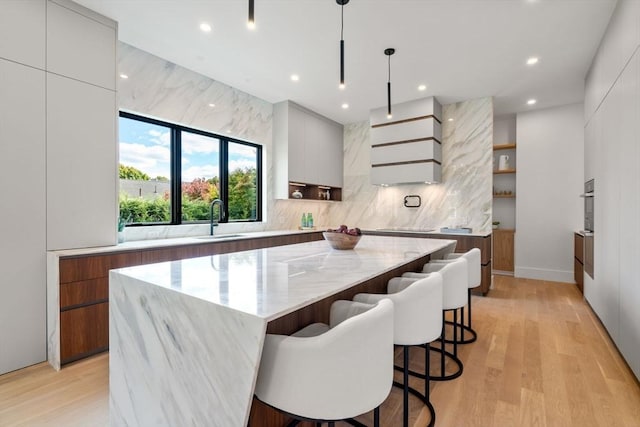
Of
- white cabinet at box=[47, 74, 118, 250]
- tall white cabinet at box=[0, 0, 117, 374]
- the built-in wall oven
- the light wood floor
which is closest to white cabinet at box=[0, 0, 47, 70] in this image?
tall white cabinet at box=[0, 0, 117, 374]

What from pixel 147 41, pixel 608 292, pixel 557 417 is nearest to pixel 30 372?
pixel 147 41

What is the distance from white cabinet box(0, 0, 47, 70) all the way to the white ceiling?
382mm

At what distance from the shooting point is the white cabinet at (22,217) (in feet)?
7.16

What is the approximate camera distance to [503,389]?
2.01m

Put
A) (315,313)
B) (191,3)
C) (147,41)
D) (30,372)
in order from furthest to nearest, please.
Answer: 1. (147,41)
2. (191,3)
3. (30,372)
4. (315,313)

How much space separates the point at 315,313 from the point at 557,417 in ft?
4.95

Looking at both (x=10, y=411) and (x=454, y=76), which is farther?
(x=454, y=76)

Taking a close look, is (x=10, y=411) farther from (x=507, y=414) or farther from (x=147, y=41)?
(x=147, y=41)

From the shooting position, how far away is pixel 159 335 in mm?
1264

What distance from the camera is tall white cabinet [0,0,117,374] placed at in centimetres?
220

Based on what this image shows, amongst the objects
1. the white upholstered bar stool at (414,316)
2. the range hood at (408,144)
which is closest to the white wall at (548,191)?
the range hood at (408,144)

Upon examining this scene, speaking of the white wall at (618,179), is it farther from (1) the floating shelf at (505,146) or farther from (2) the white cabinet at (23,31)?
(2) the white cabinet at (23,31)

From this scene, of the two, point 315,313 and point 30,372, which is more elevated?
point 315,313

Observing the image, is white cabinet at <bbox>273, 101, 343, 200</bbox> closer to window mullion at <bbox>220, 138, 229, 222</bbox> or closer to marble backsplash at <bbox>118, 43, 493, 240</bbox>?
marble backsplash at <bbox>118, 43, 493, 240</bbox>
